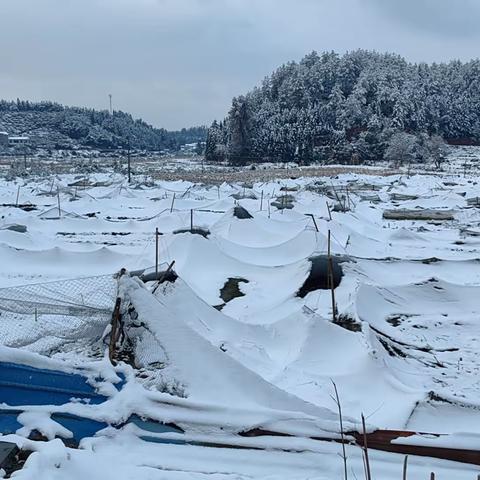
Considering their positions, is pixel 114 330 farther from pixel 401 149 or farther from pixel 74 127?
pixel 74 127

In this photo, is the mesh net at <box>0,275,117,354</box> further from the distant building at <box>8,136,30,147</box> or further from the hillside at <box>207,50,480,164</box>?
the distant building at <box>8,136,30,147</box>

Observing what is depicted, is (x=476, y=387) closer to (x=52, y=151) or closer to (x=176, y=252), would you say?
(x=176, y=252)

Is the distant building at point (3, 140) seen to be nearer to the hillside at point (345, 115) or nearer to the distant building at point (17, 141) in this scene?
the distant building at point (17, 141)

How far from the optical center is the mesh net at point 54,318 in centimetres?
659

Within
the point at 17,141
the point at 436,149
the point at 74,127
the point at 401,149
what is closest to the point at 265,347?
the point at 401,149

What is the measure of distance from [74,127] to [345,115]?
197ft

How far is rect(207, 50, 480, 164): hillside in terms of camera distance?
63.6m

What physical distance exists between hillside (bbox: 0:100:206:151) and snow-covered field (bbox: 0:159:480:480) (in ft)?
283

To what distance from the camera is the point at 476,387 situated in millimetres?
7453

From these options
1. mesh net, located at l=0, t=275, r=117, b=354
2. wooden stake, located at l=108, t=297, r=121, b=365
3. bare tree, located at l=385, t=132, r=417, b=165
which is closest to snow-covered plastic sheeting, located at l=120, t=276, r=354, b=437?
wooden stake, located at l=108, t=297, r=121, b=365

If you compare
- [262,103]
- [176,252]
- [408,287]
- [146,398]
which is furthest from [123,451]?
[262,103]

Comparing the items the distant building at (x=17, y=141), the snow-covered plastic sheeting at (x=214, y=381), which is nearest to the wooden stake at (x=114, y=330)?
the snow-covered plastic sheeting at (x=214, y=381)

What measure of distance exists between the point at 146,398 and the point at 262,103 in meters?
71.9

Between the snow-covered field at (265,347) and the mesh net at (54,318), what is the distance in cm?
4
